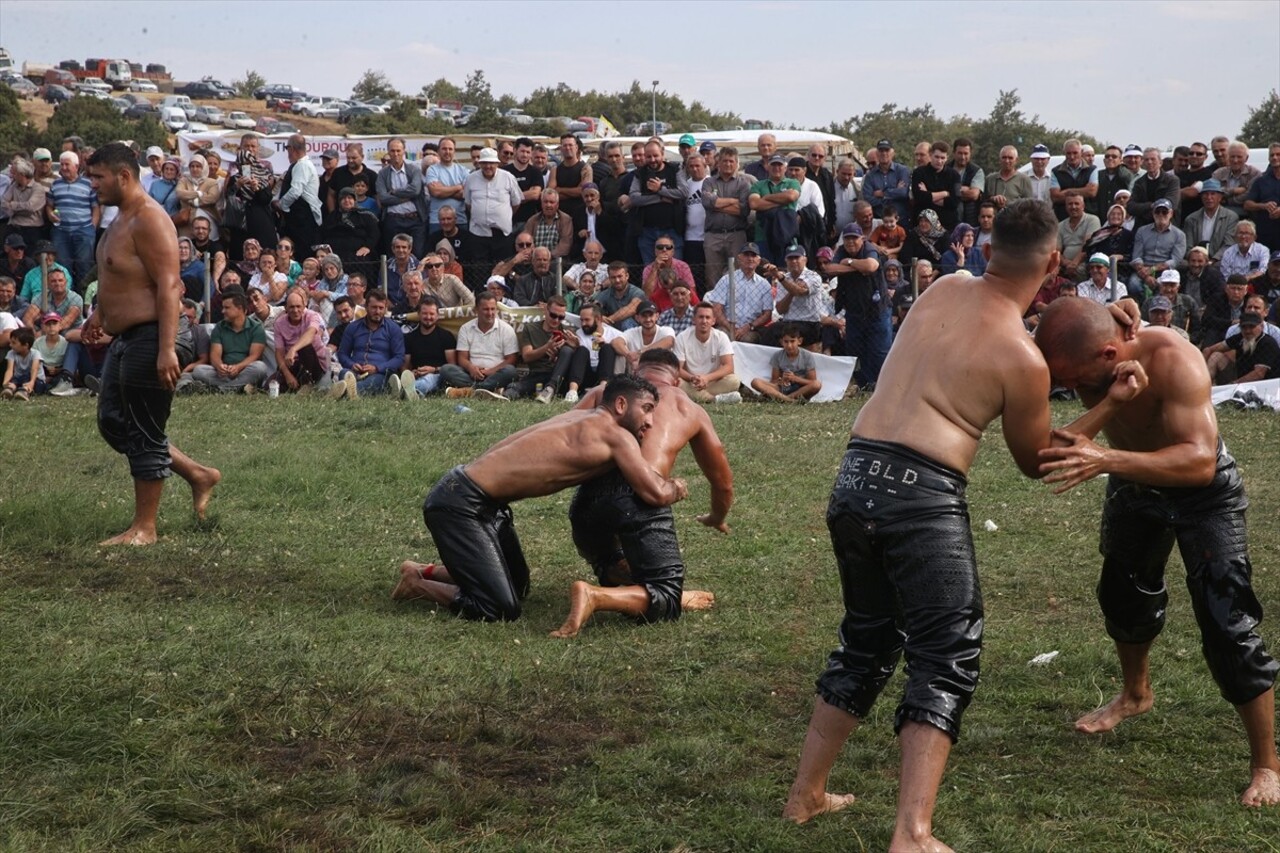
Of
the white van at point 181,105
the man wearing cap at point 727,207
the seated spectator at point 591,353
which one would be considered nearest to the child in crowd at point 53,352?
the seated spectator at point 591,353

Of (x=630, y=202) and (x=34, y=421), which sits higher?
(x=630, y=202)

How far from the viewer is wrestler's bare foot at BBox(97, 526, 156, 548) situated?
752 cm

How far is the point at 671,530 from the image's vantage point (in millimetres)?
6539

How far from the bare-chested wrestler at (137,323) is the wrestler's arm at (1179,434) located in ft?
16.8

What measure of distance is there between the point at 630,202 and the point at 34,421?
645 centimetres

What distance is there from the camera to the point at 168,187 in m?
16.0

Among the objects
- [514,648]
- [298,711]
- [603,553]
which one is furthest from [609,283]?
[298,711]

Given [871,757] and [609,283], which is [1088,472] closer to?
[871,757]

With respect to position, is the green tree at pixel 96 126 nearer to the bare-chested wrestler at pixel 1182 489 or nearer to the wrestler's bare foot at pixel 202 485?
the wrestler's bare foot at pixel 202 485

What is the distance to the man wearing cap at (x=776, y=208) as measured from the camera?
1462 cm

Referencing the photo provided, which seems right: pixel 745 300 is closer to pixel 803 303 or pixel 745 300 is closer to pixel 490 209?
pixel 803 303

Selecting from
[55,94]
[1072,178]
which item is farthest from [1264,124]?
[55,94]

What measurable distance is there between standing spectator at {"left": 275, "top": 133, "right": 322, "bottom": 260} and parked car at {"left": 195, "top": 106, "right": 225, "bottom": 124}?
3757 cm

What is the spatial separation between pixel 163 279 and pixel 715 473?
3247 mm
